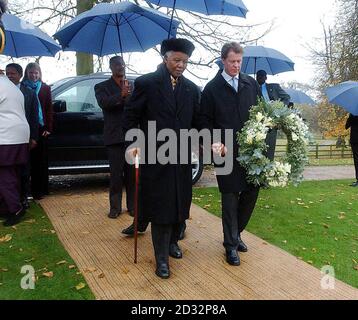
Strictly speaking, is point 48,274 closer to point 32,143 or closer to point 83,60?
point 32,143

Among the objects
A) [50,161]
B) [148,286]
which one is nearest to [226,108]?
[148,286]

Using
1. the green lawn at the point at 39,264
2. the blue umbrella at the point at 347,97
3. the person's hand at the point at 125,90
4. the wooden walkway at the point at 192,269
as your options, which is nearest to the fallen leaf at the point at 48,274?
the green lawn at the point at 39,264

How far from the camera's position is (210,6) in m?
5.00

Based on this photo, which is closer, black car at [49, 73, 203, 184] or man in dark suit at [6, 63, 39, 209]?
man in dark suit at [6, 63, 39, 209]

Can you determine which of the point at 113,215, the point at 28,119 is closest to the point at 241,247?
the point at 113,215

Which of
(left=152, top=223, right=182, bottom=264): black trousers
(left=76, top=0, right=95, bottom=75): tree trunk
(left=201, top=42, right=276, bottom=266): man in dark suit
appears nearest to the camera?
(left=152, top=223, right=182, bottom=264): black trousers

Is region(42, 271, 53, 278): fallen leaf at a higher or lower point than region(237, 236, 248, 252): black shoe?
lower

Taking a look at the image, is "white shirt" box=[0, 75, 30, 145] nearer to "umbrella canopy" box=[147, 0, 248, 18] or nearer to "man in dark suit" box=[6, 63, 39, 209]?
"man in dark suit" box=[6, 63, 39, 209]

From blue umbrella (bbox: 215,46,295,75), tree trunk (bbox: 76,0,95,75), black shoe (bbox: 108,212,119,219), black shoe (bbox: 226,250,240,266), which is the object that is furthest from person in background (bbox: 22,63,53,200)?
tree trunk (bbox: 76,0,95,75)

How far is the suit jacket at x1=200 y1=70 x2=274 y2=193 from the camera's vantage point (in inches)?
173

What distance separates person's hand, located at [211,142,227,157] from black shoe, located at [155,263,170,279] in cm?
118

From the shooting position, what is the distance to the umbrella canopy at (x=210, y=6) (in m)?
4.94

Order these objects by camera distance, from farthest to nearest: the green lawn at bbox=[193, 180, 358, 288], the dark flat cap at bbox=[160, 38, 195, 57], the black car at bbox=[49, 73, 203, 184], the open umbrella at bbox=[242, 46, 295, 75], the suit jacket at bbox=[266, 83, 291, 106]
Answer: the open umbrella at bbox=[242, 46, 295, 75] < the suit jacket at bbox=[266, 83, 291, 106] < the black car at bbox=[49, 73, 203, 184] < the green lawn at bbox=[193, 180, 358, 288] < the dark flat cap at bbox=[160, 38, 195, 57]
